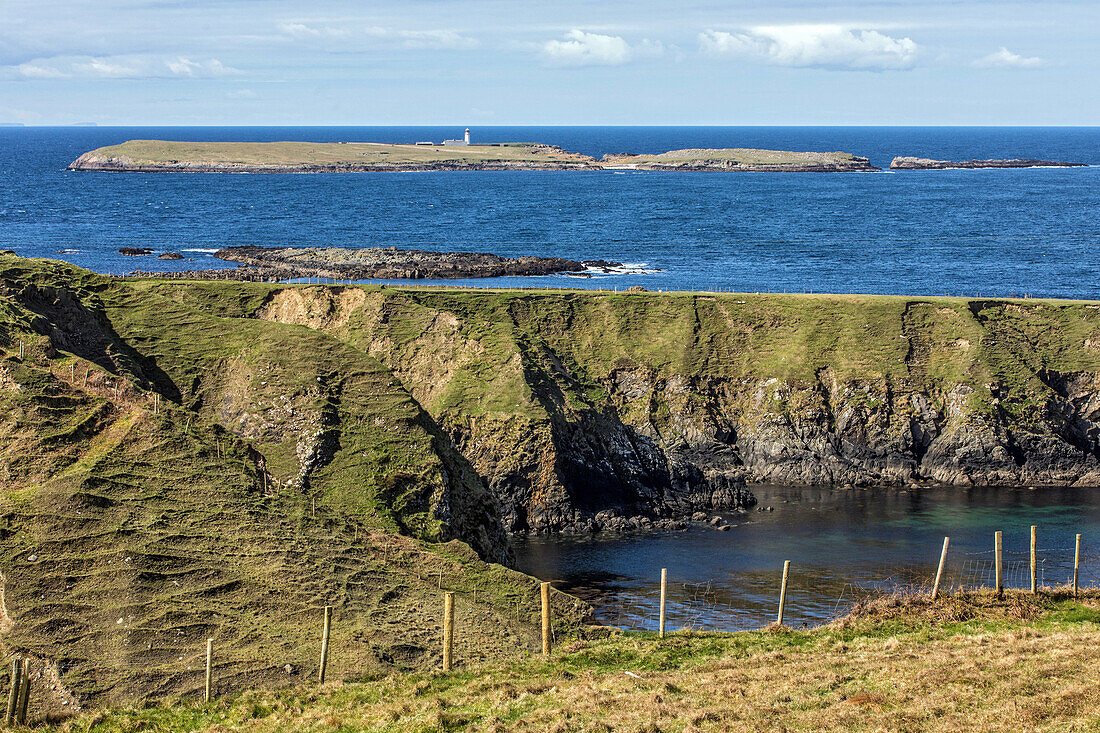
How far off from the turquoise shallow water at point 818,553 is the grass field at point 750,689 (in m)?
13.4

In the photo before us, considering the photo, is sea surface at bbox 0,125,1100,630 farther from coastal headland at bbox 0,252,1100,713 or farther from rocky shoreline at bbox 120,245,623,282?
rocky shoreline at bbox 120,245,623,282

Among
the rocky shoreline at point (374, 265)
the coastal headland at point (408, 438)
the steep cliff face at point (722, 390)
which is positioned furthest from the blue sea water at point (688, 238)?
the coastal headland at point (408, 438)

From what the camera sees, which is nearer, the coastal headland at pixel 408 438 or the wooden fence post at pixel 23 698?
the wooden fence post at pixel 23 698

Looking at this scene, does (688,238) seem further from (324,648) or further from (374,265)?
(324,648)

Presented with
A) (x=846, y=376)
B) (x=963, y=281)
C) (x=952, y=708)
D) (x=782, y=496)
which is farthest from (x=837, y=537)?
(x=963, y=281)

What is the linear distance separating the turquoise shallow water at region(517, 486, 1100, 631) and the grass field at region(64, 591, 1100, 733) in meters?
13.4

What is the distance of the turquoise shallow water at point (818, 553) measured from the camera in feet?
165

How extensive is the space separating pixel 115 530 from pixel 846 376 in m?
54.0

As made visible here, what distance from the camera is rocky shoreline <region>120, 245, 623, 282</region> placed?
365ft

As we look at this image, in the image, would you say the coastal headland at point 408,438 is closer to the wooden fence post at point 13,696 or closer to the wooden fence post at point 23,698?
the wooden fence post at point 13,696

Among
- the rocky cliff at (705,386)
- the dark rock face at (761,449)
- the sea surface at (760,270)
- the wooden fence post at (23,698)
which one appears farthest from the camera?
the rocky cliff at (705,386)

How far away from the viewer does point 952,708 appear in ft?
81.8

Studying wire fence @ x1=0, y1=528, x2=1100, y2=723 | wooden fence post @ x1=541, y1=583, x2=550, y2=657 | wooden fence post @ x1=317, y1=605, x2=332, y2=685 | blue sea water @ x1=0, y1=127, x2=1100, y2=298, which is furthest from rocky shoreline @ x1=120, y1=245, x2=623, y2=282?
wooden fence post @ x1=541, y1=583, x2=550, y2=657

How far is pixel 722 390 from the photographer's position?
248 ft
